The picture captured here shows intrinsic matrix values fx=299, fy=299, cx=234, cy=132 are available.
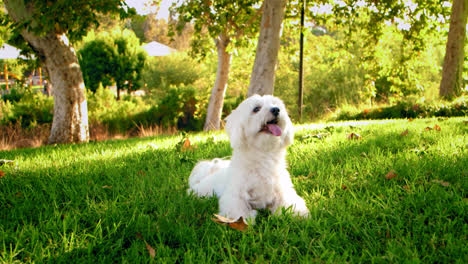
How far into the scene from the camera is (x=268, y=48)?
747cm

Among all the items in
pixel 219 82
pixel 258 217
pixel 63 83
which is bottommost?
pixel 258 217

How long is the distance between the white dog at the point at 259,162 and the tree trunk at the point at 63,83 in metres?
6.36

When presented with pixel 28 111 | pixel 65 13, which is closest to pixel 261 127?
pixel 65 13

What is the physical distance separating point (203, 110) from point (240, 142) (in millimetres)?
13009

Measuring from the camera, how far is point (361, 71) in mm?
20719

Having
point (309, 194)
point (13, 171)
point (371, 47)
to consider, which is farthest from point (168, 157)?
point (371, 47)

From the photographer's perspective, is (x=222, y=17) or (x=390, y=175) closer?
(x=390, y=175)

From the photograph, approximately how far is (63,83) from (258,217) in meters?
6.99

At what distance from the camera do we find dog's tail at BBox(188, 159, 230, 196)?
296 cm

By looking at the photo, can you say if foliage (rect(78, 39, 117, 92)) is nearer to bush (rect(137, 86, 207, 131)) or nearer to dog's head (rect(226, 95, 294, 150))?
bush (rect(137, 86, 207, 131))

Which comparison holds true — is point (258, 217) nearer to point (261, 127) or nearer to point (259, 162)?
point (259, 162)

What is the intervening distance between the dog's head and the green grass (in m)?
0.59

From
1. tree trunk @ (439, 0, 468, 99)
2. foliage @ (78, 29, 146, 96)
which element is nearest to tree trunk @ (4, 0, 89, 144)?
foliage @ (78, 29, 146, 96)

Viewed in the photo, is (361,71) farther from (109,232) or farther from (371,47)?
(109,232)
